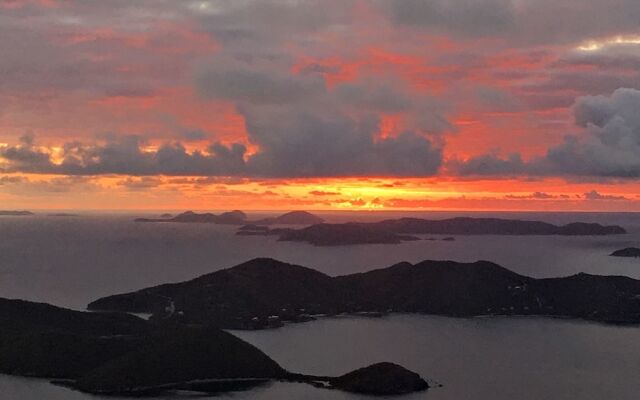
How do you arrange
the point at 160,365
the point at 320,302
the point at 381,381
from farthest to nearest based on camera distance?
the point at 320,302, the point at 160,365, the point at 381,381

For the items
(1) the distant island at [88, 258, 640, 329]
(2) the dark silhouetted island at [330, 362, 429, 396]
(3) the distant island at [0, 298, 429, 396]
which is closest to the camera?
(2) the dark silhouetted island at [330, 362, 429, 396]

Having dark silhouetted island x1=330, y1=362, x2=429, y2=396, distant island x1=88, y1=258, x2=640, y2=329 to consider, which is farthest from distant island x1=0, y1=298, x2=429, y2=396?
distant island x1=88, y1=258, x2=640, y2=329

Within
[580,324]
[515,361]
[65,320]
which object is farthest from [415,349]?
[65,320]

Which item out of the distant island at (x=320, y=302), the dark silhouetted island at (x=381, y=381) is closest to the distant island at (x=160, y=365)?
the dark silhouetted island at (x=381, y=381)

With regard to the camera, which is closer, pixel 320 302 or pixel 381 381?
pixel 381 381

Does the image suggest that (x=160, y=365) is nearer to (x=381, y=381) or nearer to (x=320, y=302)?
(x=381, y=381)

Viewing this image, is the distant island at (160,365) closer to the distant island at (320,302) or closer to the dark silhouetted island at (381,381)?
the dark silhouetted island at (381,381)

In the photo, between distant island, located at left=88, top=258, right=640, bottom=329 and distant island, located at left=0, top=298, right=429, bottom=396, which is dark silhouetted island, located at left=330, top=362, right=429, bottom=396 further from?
distant island, located at left=88, top=258, right=640, bottom=329

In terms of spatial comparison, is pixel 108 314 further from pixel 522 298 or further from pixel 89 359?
pixel 522 298

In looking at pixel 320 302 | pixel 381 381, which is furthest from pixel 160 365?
pixel 320 302
